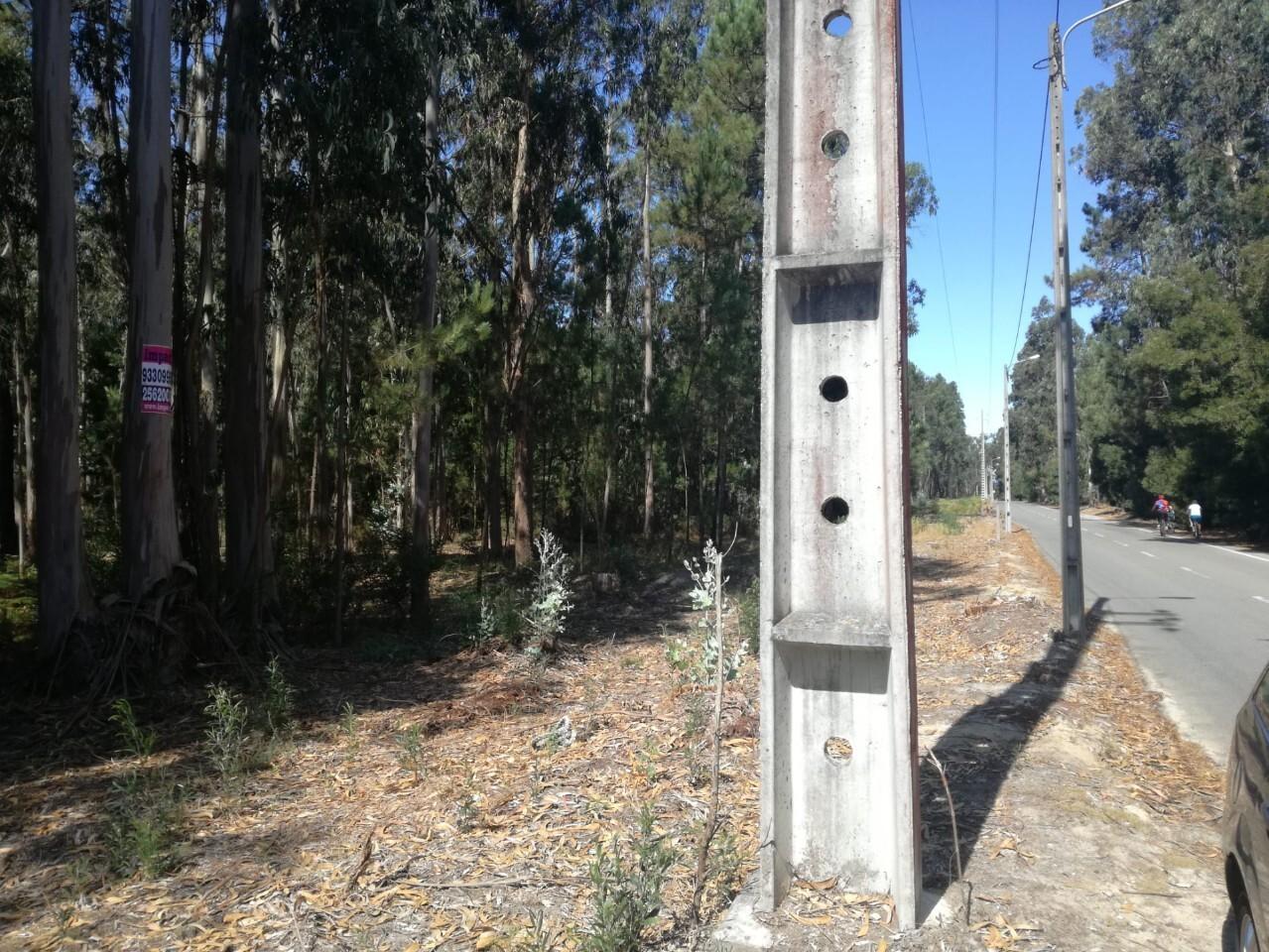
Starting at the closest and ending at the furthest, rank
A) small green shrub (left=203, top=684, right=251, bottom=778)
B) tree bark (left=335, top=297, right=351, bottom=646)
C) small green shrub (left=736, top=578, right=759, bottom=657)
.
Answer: small green shrub (left=203, top=684, right=251, bottom=778)
small green shrub (left=736, top=578, right=759, bottom=657)
tree bark (left=335, top=297, right=351, bottom=646)

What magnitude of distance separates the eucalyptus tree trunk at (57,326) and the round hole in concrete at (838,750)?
23.7 ft

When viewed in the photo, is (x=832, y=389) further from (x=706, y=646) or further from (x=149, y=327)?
(x=149, y=327)

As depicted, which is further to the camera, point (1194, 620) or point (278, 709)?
point (1194, 620)

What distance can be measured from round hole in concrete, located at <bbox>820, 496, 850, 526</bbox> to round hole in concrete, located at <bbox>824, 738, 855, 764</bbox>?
3.13 ft

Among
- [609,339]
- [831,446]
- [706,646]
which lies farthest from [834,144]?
[609,339]

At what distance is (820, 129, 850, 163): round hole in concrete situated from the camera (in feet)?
14.2

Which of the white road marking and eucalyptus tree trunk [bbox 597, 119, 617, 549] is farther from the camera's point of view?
the white road marking

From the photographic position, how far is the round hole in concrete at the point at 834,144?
4319 millimetres

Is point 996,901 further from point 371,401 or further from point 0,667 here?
point 371,401

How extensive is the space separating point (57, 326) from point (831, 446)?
7.79 meters

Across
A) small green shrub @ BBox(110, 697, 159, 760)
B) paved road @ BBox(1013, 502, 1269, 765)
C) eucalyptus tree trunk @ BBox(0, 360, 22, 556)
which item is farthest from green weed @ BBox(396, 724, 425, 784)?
eucalyptus tree trunk @ BBox(0, 360, 22, 556)

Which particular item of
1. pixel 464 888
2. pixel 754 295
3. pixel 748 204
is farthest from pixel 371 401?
pixel 748 204

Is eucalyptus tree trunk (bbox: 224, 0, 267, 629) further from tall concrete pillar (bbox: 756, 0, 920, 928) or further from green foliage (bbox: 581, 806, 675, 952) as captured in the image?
tall concrete pillar (bbox: 756, 0, 920, 928)

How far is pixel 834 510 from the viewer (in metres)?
4.36
